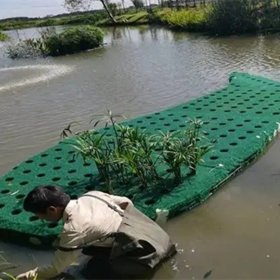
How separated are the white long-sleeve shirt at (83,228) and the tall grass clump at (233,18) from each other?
19.0m

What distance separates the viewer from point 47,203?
2.78 m

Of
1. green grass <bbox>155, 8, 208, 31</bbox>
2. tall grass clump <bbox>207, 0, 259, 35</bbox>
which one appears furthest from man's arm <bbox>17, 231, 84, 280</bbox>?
Answer: green grass <bbox>155, 8, 208, 31</bbox>

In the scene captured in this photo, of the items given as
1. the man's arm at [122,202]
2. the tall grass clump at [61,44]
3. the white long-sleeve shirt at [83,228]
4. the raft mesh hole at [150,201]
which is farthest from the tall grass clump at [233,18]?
the white long-sleeve shirt at [83,228]

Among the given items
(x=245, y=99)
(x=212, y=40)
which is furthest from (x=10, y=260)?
(x=212, y=40)

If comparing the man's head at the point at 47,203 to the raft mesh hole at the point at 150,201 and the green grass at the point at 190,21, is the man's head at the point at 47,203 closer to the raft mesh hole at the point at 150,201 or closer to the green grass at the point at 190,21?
the raft mesh hole at the point at 150,201

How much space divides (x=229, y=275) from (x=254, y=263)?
0.76 ft

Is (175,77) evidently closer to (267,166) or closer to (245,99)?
(245,99)

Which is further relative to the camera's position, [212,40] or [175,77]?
[212,40]

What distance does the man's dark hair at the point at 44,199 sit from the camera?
2.77 metres

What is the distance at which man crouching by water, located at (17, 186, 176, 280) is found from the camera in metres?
2.84

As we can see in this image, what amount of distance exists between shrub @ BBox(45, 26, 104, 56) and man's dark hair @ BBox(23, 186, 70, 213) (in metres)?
18.4

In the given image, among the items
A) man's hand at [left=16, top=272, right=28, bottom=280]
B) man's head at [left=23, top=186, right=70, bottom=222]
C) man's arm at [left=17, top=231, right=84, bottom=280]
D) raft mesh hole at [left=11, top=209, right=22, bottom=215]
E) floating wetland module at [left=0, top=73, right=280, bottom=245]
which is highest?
man's head at [left=23, top=186, right=70, bottom=222]

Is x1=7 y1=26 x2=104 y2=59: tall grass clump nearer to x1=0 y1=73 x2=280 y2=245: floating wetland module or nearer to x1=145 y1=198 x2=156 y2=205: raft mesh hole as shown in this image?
x1=0 y1=73 x2=280 y2=245: floating wetland module

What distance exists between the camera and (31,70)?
1622 centimetres
